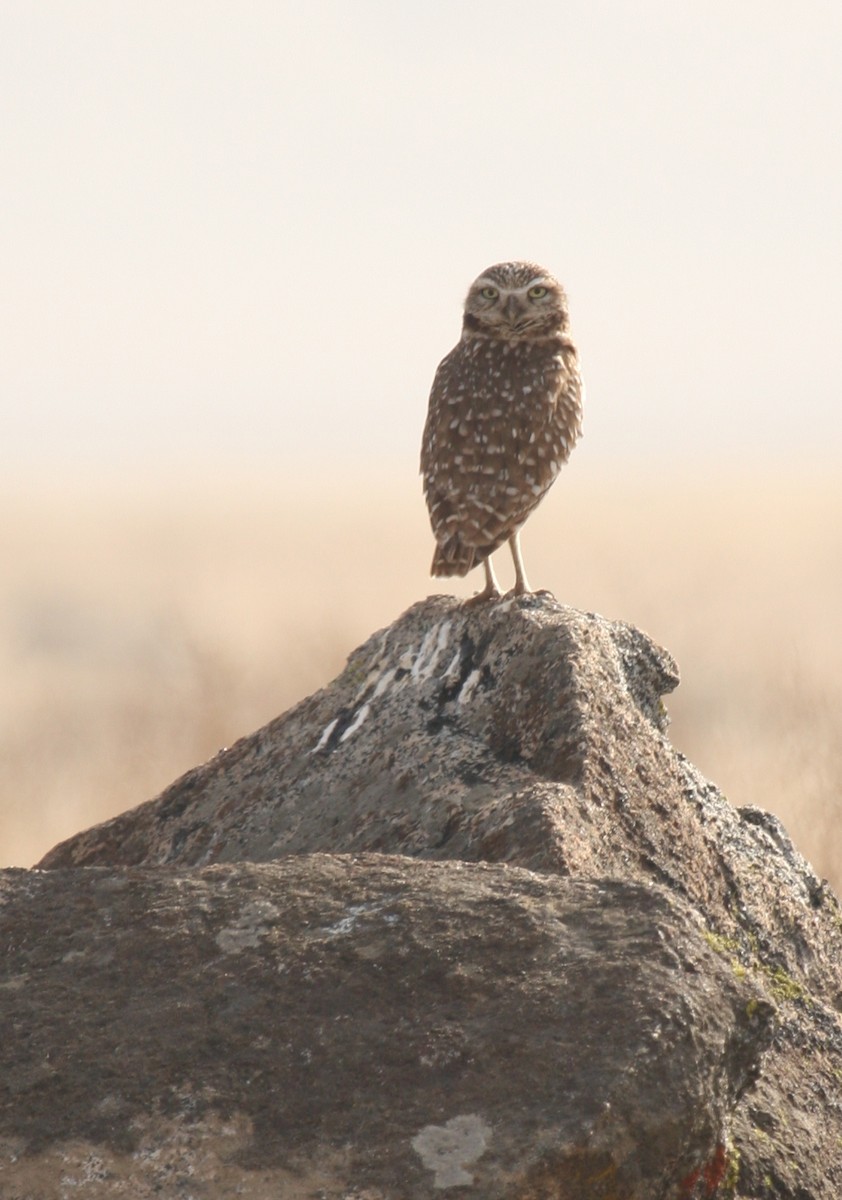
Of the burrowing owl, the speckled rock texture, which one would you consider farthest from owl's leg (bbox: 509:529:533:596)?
the speckled rock texture

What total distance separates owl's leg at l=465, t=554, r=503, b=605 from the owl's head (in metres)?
1.24

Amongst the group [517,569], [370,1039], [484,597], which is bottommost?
[370,1039]

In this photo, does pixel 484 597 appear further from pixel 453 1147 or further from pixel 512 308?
pixel 453 1147

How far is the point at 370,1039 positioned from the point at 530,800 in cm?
126

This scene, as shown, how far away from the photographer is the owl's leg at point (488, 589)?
5.00 m

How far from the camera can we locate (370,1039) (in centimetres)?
236

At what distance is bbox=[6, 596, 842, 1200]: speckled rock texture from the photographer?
11.4ft

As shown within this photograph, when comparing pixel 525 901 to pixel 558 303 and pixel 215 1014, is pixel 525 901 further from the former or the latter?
pixel 558 303

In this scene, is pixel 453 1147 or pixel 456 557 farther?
pixel 456 557

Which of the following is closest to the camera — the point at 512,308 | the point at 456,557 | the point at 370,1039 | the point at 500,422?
the point at 370,1039

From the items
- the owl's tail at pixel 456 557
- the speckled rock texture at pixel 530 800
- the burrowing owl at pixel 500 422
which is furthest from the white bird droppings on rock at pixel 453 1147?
the owl's tail at pixel 456 557

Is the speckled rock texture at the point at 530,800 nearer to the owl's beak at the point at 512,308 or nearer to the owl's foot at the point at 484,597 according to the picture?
the owl's foot at the point at 484,597

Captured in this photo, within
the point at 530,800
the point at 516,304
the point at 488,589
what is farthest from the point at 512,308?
the point at 530,800

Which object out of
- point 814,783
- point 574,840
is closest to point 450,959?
point 574,840
